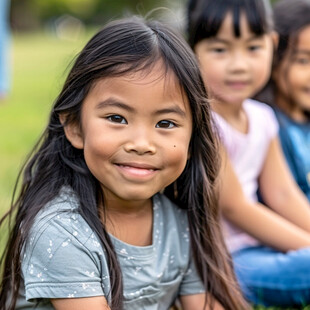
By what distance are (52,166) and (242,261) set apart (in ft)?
3.37

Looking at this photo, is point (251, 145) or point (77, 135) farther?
point (251, 145)

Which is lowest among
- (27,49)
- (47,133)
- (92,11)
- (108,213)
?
(92,11)

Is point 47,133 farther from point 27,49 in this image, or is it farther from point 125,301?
point 27,49

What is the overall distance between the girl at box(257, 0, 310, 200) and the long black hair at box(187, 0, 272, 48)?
451 mm

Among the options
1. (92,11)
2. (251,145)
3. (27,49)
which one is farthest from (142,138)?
(92,11)

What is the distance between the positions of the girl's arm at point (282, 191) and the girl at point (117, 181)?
2.67 ft

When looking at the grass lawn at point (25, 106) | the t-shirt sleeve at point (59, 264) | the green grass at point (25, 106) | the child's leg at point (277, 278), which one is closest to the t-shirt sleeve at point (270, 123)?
the child's leg at point (277, 278)

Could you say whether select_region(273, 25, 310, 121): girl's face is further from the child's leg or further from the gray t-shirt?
the gray t-shirt

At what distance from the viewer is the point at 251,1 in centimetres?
280

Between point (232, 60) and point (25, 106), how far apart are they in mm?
5200

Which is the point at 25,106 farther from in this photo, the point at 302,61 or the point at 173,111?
the point at 173,111

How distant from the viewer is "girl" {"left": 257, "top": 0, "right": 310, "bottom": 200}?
3.28m

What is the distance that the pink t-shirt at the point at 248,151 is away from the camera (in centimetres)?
291

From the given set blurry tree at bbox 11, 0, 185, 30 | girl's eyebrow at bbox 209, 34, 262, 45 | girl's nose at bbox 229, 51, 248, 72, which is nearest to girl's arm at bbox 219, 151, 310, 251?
girl's nose at bbox 229, 51, 248, 72
